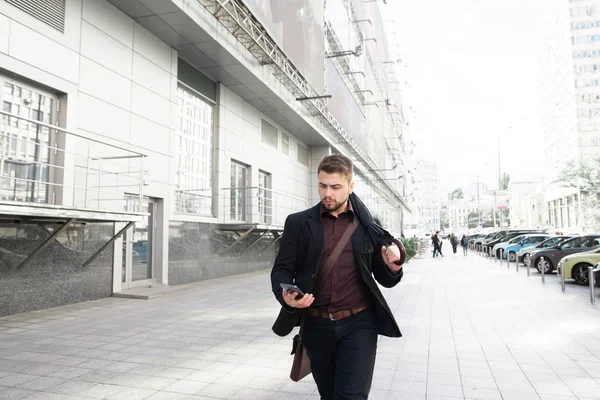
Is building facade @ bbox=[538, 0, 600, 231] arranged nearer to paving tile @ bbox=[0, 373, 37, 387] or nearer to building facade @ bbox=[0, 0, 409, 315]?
building facade @ bbox=[0, 0, 409, 315]

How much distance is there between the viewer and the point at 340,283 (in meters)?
2.46

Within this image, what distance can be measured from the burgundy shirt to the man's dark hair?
1.06 ft

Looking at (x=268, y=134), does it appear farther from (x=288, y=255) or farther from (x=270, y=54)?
(x=288, y=255)

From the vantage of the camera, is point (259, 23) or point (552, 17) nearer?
point (259, 23)

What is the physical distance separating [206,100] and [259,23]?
3.05 m

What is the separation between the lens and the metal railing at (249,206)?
15234 millimetres

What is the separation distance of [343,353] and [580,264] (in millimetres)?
14070

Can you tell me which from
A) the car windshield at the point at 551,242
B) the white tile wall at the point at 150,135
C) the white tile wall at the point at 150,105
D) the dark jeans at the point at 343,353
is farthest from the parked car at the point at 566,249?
the dark jeans at the point at 343,353

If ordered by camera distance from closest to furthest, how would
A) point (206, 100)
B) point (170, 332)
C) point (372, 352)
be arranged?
point (372, 352), point (170, 332), point (206, 100)

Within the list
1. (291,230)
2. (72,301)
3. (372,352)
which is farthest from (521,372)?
(72,301)

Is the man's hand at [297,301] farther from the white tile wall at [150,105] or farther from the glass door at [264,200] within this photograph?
the glass door at [264,200]

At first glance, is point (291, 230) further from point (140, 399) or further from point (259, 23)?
point (259, 23)

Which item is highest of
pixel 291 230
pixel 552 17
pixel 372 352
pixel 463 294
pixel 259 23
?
pixel 552 17

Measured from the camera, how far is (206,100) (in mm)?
14766
